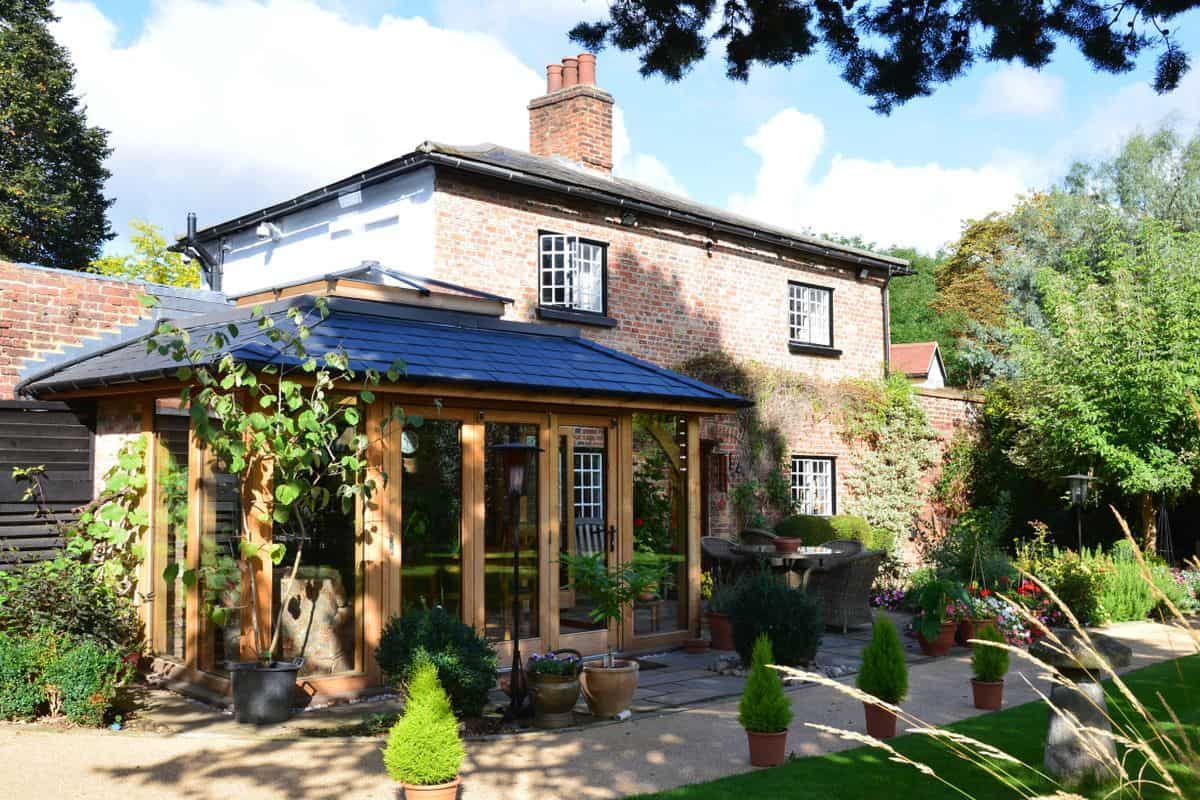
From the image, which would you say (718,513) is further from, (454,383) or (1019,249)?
(1019,249)

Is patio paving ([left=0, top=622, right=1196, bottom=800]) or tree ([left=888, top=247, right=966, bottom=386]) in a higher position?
tree ([left=888, top=247, right=966, bottom=386])

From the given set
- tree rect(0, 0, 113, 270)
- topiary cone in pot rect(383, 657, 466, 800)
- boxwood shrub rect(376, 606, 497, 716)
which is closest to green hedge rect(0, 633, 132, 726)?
boxwood shrub rect(376, 606, 497, 716)

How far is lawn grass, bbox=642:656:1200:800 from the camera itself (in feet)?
20.2

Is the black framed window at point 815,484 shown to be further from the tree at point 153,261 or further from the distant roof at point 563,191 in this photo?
the tree at point 153,261

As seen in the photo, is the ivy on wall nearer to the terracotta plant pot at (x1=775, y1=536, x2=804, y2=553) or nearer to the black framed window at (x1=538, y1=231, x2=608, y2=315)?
the black framed window at (x1=538, y1=231, x2=608, y2=315)

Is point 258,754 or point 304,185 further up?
point 304,185

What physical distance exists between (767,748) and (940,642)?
532 cm

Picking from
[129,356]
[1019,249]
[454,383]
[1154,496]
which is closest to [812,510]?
[1154,496]

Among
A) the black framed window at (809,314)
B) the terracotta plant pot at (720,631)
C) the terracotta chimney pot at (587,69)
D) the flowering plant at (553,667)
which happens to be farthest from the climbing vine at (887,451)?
the flowering plant at (553,667)

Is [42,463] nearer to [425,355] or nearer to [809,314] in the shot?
[425,355]

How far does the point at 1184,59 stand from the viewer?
21.0ft

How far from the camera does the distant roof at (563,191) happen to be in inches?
544

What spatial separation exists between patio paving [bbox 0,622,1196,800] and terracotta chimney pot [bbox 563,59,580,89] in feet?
41.2

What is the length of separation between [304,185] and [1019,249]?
24408mm
